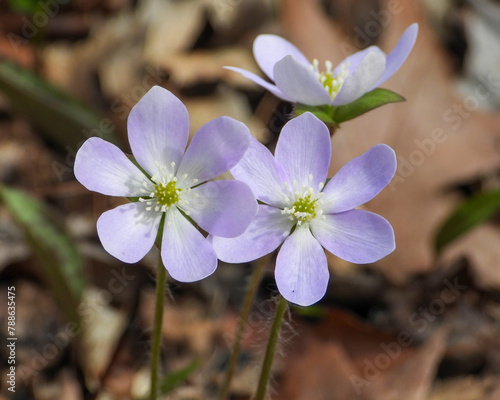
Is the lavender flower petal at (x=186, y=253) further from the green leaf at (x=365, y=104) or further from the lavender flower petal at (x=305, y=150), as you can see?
the green leaf at (x=365, y=104)

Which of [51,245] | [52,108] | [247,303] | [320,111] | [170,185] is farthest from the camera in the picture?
[52,108]

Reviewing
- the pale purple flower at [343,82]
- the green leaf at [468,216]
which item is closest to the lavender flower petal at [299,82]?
the pale purple flower at [343,82]

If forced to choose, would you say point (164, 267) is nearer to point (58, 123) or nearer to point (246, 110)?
point (58, 123)

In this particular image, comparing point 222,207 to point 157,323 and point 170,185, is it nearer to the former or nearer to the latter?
point 170,185

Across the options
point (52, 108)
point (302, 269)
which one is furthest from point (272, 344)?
point (52, 108)

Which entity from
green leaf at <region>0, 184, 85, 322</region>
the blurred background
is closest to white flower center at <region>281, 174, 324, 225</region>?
the blurred background

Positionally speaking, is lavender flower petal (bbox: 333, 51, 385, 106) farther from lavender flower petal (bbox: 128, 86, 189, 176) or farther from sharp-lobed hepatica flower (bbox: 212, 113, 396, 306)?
lavender flower petal (bbox: 128, 86, 189, 176)

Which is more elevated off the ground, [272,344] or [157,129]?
[157,129]
